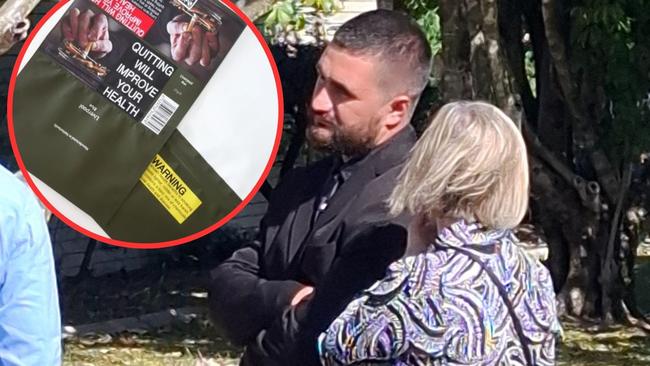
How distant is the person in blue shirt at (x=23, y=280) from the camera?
9.09 feet

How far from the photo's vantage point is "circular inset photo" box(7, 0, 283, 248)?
173 inches

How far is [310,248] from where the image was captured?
3.29 m

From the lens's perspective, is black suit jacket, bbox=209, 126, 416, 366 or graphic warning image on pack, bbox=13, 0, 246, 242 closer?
black suit jacket, bbox=209, 126, 416, 366

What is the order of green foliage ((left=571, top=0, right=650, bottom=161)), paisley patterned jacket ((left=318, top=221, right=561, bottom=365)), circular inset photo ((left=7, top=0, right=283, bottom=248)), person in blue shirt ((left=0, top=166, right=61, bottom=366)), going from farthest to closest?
green foliage ((left=571, top=0, right=650, bottom=161)) → circular inset photo ((left=7, top=0, right=283, bottom=248)) → paisley patterned jacket ((left=318, top=221, right=561, bottom=365)) → person in blue shirt ((left=0, top=166, right=61, bottom=366))

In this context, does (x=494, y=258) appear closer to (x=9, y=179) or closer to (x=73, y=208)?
(x=9, y=179)

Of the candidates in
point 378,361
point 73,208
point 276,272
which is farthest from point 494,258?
point 73,208

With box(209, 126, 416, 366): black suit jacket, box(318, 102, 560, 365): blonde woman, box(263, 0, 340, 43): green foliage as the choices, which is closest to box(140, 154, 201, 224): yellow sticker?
box(209, 126, 416, 366): black suit jacket

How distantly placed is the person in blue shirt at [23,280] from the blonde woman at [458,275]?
662 mm

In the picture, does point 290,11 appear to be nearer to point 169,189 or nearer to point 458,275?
point 169,189

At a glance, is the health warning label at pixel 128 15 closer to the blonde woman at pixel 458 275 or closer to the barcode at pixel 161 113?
the barcode at pixel 161 113

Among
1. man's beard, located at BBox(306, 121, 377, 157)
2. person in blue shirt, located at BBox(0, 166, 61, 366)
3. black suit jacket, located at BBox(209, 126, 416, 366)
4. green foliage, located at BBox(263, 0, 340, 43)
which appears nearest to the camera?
person in blue shirt, located at BBox(0, 166, 61, 366)

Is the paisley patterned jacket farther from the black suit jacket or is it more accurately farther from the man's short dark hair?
the man's short dark hair

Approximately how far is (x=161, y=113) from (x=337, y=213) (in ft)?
4.48

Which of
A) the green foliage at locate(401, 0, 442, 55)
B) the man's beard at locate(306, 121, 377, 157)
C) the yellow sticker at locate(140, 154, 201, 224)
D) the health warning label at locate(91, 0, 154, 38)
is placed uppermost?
the green foliage at locate(401, 0, 442, 55)
